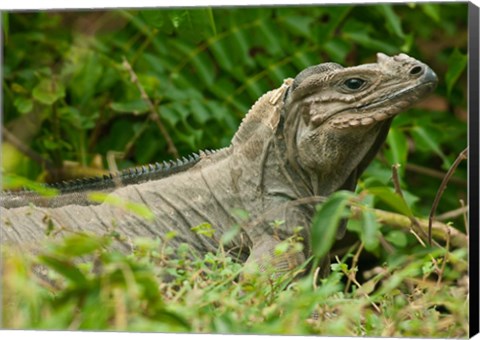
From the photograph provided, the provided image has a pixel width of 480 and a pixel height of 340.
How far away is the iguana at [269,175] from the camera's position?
5.54 metres

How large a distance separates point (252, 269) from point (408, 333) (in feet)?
2.03

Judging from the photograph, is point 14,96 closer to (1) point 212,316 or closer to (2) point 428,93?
(2) point 428,93

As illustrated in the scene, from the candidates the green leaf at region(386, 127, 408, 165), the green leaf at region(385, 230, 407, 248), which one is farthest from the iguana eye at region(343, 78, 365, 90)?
the green leaf at region(386, 127, 408, 165)

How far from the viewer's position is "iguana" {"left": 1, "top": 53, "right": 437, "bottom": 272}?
18.2ft

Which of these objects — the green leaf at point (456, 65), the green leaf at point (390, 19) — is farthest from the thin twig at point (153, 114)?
the green leaf at point (456, 65)

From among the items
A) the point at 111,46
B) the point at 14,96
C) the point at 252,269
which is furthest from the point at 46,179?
the point at 252,269

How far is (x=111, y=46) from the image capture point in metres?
8.77

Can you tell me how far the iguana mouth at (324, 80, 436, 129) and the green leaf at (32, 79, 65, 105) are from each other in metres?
2.84

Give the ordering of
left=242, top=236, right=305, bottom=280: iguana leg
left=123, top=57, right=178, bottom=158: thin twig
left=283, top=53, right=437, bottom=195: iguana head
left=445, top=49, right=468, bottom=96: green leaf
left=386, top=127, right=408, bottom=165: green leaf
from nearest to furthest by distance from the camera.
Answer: left=242, top=236, right=305, bottom=280: iguana leg < left=283, top=53, right=437, bottom=195: iguana head < left=445, top=49, right=468, bottom=96: green leaf < left=386, top=127, right=408, bottom=165: green leaf < left=123, top=57, right=178, bottom=158: thin twig

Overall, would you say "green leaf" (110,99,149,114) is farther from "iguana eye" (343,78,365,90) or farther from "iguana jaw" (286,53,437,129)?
"iguana eye" (343,78,365,90)

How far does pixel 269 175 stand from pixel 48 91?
8.88 ft

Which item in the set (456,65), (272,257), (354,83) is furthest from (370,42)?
(272,257)

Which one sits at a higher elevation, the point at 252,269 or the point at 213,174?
the point at 213,174

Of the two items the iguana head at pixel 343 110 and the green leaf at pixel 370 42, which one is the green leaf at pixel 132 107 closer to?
the green leaf at pixel 370 42
